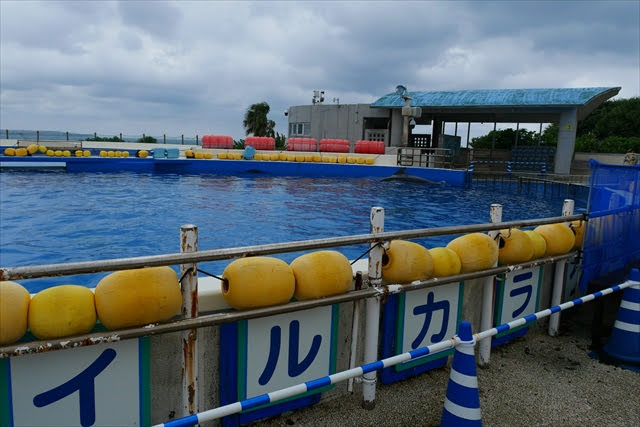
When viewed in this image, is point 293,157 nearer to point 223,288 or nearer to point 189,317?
point 223,288

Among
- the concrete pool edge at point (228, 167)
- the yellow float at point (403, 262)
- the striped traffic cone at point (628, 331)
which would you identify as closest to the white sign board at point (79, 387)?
the yellow float at point (403, 262)

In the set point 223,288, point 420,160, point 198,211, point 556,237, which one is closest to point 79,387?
point 223,288

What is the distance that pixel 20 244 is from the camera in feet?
28.8

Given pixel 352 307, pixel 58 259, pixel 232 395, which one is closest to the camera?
pixel 232 395

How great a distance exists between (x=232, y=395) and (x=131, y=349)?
0.64m

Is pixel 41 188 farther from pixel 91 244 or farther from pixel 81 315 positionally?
pixel 81 315

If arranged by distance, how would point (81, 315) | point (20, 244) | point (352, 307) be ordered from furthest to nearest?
point (20, 244) → point (352, 307) → point (81, 315)

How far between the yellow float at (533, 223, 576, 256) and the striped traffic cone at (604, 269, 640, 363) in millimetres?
550

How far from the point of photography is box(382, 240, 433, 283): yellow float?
296 centimetres

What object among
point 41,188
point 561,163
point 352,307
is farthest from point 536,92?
point 352,307

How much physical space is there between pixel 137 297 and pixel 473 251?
2362 mm

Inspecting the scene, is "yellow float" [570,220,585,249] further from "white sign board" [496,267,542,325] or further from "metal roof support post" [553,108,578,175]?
"metal roof support post" [553,108,578,175]

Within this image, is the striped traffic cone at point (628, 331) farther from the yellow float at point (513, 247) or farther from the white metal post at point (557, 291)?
the yellow float at point (513, 247)

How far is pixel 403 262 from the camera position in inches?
116
